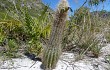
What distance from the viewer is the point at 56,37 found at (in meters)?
4.23

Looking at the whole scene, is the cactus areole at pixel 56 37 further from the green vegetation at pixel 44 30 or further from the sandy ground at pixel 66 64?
the sandy ground at pixel 66 64

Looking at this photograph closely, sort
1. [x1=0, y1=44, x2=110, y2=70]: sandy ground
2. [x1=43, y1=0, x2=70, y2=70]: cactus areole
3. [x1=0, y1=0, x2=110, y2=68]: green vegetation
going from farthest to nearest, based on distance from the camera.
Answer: [x1=0, y1=0, x2=110, y2=68]: green vegetation, [x1=0, y1=44, x2=110, y2=70]: sandy ground, [x1=43, y1=0, x2=70, y2=70]: cactus areole

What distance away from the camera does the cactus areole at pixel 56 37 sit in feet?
13.3

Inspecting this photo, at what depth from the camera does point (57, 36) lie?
4223 mm

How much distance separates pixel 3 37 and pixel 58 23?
1524 millimetres

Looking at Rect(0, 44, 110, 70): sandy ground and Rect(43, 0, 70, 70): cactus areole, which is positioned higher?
Rect(43, 0, 70, 70): cactus areole

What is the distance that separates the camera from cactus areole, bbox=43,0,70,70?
4.05 m

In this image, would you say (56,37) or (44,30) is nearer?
(56,37)

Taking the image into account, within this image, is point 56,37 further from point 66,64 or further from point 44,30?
point 44,30

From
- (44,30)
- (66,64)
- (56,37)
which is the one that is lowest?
(66,64)

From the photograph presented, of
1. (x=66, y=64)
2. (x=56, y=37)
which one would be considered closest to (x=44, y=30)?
(x=66, y=64)

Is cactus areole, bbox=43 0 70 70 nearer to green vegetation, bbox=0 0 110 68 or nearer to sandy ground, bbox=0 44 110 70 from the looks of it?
green vegetation, bbox=0 0 110 68

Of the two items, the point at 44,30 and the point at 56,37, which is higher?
the point at 44,30

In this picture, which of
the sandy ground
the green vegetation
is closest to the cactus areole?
the green vegetation
